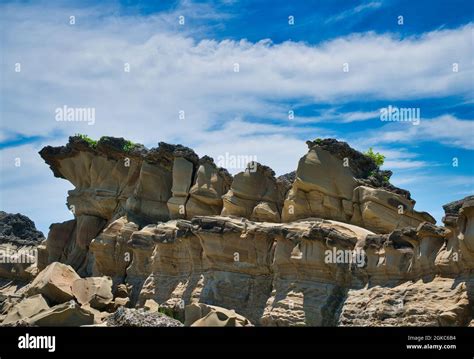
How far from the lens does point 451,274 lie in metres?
22.8

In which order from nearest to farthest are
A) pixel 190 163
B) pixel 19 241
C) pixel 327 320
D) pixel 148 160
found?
pixel 327 320, pixel 190 163, pixel 148 160, pixel 19 241

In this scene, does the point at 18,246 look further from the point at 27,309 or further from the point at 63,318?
the point at 63,318

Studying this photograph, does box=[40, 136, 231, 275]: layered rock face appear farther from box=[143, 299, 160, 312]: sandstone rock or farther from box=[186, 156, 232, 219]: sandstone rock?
box=[143, 299, 160, 312]: sandstone rock

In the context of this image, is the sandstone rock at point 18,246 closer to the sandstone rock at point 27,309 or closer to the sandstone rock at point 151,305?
the sandstone rock at point 27,309

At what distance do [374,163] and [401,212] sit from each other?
10.0 feet

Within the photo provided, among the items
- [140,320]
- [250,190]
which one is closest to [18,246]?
[250,190]

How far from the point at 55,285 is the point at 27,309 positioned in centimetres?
247

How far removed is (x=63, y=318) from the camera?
86.7ft

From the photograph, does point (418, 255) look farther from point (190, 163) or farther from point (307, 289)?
point (190, 163)

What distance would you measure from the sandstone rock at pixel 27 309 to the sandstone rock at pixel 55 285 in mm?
1086

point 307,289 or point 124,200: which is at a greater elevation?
point 124,200

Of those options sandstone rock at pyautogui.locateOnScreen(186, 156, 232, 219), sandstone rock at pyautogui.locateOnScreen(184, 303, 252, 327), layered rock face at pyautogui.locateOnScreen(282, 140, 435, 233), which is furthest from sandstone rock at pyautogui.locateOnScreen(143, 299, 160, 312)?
layered rock face at pyautogui.locateOnScreen(282, 140, 435, 233)

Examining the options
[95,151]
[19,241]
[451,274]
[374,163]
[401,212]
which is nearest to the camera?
[451,274]
